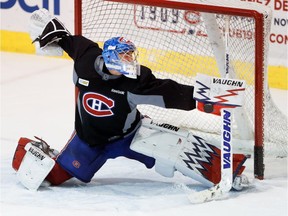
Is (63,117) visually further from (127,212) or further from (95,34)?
(127,212)

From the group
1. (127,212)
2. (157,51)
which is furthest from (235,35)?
(127,212)

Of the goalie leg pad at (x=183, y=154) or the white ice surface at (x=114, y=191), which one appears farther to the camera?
the goalie leg pad at (x=183, y=154)

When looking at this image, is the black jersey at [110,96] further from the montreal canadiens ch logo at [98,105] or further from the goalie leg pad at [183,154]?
the goalie leg pad at [183,154]

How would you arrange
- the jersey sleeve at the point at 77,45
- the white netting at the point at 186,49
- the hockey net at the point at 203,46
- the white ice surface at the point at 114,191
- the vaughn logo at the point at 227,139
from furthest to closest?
the white netting at the point at 186,49 → the hockey net at the point at 203,46 → the jersey sleeve at the point at 77,45 → the vaughn logo at the point at 227,139 → the white ice surface at the point at 114,191

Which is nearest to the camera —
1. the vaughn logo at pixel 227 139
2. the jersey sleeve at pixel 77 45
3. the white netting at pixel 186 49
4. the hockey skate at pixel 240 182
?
the vaughn logo at pixel 227 139

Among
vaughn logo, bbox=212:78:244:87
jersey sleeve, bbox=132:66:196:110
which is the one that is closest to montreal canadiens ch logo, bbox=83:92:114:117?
jersey sleeve, bbox=132:66:196:110

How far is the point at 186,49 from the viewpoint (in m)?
5.50

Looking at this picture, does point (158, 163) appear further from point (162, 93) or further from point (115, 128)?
point (162, 93)

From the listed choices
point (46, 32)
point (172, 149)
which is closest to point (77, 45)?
point (46, 32)

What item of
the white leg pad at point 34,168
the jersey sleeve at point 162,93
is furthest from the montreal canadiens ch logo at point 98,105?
the white leg pad at point 34,168

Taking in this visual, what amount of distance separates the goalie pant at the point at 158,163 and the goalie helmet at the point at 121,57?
42 centimetres

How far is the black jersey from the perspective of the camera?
15.1 feet

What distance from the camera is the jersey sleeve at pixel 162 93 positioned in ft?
15.1

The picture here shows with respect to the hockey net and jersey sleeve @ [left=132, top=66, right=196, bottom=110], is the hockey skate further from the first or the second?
jersey sleeve @ [left=132, top=66, right=196, bottom=110]
